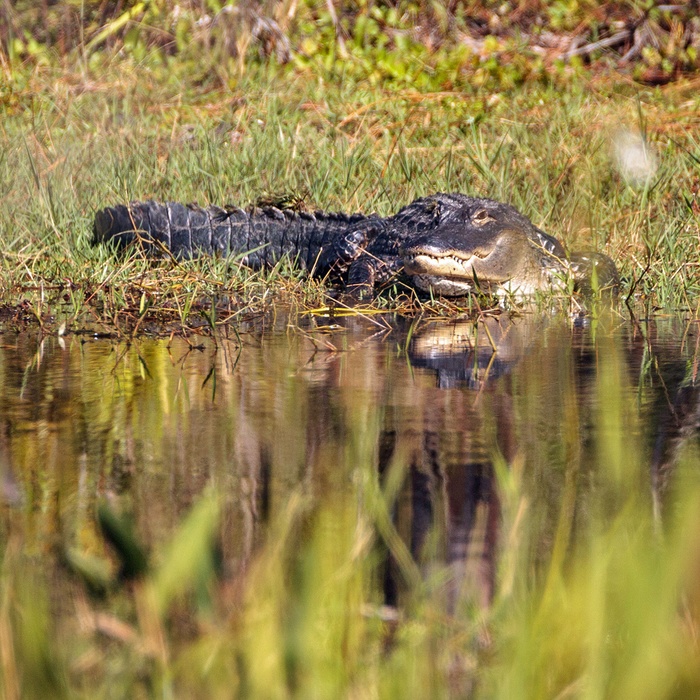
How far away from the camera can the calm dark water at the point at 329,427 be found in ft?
5.74

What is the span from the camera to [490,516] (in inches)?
68.1

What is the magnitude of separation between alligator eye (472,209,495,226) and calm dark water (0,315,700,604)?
5.13ft

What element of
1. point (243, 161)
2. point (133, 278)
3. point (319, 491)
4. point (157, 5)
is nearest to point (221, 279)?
point (133, 278)

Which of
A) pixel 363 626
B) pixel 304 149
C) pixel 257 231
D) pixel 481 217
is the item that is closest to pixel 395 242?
pixel 481 217

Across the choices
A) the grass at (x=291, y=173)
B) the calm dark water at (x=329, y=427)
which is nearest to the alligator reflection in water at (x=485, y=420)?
the calm dark water at (x=329, y=427)

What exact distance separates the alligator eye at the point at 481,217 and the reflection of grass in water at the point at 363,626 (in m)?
3.59

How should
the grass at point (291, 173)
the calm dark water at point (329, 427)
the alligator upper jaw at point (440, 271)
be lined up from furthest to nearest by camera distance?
the alligator upper jaw at point (440, 271)
the grass at point (291, 173)
the calm dark water at point (329, 427)

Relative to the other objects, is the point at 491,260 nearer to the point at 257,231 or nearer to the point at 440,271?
the point at 440,271

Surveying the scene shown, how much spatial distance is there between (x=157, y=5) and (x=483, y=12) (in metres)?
3.47

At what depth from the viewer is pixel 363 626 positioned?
128 centimetres

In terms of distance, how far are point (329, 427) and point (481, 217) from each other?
3.04 metres

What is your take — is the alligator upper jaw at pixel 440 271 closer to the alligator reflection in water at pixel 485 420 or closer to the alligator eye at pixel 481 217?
the alligator eye at pixel 481 217

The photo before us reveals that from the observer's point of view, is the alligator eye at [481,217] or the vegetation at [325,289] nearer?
the vegetation at [325,289]

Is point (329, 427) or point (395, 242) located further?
point (395, 242)
